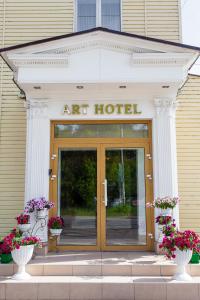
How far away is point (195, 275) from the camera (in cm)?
634

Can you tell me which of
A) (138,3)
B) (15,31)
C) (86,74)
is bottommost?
(86,74)

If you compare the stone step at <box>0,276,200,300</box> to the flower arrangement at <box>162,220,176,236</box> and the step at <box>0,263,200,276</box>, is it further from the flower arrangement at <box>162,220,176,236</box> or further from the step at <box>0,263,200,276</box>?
the flower arrangement at <box>162,220,176,236</box>

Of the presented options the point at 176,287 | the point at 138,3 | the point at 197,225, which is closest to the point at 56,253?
the point at 176,287

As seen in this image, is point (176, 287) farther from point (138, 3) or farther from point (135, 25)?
point (138, 3)

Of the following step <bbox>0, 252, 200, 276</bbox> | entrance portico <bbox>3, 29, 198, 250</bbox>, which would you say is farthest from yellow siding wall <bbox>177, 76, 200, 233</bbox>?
step <bbox>0, 252, 200, 276</bbox>

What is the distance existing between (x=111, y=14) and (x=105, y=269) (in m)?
6.78

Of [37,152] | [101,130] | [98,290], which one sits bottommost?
[98,290]

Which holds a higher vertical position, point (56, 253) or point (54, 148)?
point (54, 148)

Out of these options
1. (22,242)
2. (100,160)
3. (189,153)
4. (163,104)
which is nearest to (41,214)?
(22,242)

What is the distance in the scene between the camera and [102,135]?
312 inches

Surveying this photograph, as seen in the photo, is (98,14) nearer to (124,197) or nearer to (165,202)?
(124,197)

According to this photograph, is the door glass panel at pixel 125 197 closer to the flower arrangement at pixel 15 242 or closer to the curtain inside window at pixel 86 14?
the flower arrangement at pixel 15 242

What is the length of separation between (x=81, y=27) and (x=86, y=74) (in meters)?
2.95

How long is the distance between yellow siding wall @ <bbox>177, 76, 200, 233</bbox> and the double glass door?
1.41 metres
